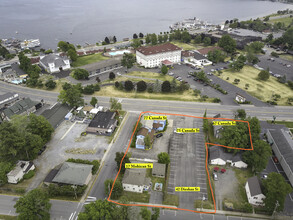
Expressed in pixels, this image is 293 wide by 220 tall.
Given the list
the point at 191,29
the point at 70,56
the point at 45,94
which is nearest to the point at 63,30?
the point at 70,56

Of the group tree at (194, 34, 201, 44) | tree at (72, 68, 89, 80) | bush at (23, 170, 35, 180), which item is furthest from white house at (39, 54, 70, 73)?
tree at (194, 34, 201, 44)

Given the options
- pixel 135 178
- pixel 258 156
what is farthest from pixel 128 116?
pixel 258 156

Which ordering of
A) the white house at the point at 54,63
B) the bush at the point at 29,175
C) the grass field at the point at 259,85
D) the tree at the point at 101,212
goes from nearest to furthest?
the tree at the point at 101,212 < the bush at the point at 29,175 < the grass field at the point at 259,85 < the white house at the point at 54,63

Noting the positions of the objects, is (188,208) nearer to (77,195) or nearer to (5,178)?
(77,195)

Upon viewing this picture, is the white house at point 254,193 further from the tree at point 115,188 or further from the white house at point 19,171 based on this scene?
the white house at point 19,171

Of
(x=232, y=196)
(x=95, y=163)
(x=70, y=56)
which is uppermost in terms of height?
(x=70, y=56)

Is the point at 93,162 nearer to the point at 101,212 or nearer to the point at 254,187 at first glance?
the point at 101,212

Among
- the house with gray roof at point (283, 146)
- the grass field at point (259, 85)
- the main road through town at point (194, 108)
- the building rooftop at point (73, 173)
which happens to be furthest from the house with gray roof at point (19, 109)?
the grass field at point (259, 85)
